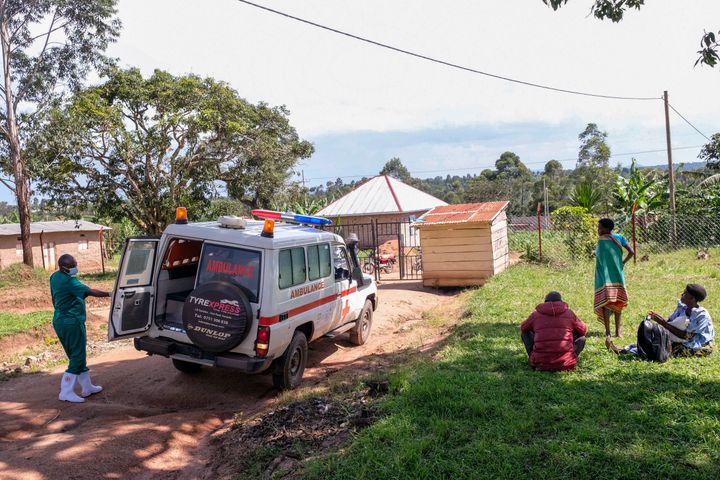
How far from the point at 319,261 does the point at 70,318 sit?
3208 millimetres

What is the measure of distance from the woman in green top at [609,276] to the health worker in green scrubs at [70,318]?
21.7 feet

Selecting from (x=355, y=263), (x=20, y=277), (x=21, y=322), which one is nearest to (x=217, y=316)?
(x=355, y=263)

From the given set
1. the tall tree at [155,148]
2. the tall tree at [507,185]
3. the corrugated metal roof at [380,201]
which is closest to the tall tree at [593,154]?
the tall tree at [507,185]

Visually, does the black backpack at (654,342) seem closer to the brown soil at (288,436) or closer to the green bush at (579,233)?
the brown soil at (288,436)

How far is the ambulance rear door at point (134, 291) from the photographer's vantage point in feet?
20.7

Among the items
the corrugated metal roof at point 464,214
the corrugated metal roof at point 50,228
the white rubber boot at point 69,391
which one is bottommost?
the white rubber boot at point 69,391

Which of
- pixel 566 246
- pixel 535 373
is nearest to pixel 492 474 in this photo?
pixel 535 373

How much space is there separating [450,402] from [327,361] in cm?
359

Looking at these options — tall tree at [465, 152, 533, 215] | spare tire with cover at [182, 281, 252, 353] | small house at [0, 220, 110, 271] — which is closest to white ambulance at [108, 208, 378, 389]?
spare tire with cover at [182, 281, 252, 353]

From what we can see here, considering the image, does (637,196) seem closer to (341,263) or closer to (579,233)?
(579,233)

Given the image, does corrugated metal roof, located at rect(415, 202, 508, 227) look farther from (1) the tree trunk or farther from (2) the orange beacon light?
(1) the tree trunk

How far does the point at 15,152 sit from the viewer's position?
20828 mm

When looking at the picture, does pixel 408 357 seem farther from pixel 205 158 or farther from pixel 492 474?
pixel 205 158

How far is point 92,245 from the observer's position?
108ft
